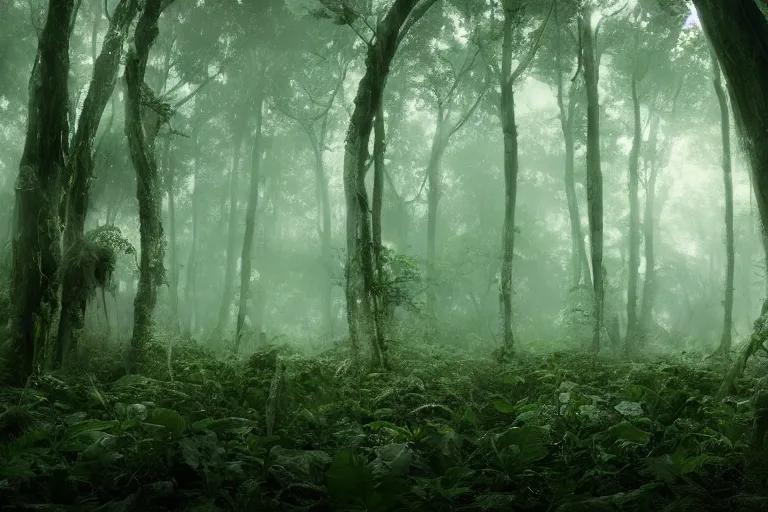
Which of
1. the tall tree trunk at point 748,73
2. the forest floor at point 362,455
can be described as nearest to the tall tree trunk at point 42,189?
the forest floor at point 362,455

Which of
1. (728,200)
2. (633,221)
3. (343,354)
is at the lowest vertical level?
(343,354)

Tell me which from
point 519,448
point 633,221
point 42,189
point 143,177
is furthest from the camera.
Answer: point 633,221

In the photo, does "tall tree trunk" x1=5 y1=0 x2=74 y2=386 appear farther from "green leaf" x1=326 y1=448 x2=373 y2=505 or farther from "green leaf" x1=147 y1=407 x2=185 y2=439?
"green leaf" x1=326 y1=448 x2=373 y2=505

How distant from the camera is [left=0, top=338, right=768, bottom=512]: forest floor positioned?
8.00 feet

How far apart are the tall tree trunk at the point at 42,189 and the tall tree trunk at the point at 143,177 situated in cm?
146

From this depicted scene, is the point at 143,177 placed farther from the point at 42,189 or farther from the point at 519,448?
the point at 519,448

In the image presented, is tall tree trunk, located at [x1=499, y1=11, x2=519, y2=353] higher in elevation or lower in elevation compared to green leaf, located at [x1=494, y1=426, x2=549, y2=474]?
higher

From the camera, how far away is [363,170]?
793cm

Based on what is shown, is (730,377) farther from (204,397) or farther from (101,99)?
(101,99)

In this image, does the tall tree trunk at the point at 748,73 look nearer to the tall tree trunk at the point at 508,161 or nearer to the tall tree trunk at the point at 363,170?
the tall tree trunk at the point at 363,170

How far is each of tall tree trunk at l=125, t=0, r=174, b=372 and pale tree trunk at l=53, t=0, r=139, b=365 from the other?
1.07 ft

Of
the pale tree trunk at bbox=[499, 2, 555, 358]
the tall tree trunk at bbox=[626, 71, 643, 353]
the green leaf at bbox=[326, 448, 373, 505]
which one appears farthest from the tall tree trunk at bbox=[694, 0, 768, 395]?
the tall tree trunk at bbox=[626, 71, 643, 353]

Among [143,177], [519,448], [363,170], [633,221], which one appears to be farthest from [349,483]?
[633,221]

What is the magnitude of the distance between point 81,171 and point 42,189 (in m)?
1.53
